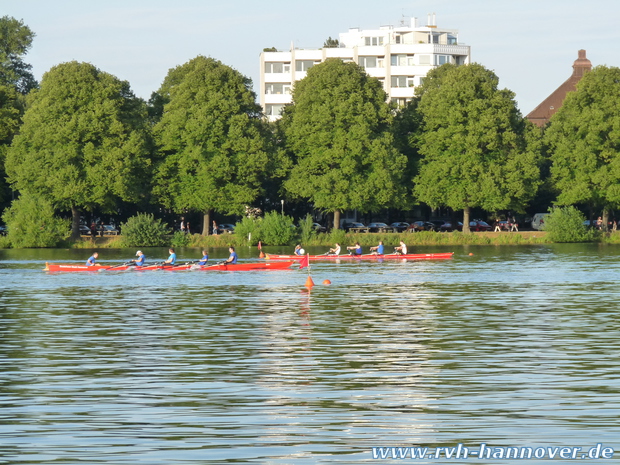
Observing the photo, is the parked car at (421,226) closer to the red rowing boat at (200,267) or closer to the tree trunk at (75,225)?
the tree trunk at (75,225)

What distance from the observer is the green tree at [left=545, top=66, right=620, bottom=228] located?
4469 inches

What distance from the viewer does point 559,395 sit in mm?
20984

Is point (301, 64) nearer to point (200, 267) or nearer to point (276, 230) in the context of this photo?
point (276, 230)

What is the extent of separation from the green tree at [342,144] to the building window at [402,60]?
80.9 metres

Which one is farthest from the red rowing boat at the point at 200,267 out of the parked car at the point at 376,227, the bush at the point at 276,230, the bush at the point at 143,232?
the parked car at the point at 376,227

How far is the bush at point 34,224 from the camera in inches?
3954

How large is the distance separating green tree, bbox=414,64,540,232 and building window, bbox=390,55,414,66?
7914 cm

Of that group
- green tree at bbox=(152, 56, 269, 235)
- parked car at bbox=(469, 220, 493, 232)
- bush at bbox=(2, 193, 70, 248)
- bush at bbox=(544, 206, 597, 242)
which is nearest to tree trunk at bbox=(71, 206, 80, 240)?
bush at bbox=(2, 193, 70, 248)

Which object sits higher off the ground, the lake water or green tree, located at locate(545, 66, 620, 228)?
green tree, located at locate(545, 66, 620, 228)

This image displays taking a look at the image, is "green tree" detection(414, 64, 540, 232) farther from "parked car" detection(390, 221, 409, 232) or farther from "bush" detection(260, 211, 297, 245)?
"parked car" detection(390, 221, 409, 232)

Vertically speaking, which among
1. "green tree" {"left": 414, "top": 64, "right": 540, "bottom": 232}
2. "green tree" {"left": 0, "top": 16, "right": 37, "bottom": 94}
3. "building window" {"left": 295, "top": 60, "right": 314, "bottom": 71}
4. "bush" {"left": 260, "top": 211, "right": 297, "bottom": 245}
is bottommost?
"bush" {"left": 260, "top": 211, "right": 297, "bottom": 245}

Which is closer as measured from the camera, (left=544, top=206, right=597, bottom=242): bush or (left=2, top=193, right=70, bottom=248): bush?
(left=2, top=193, right=70, bottom=248): bush

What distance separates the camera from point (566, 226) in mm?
108312

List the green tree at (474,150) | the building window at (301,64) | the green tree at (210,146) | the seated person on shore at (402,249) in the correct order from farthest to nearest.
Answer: the building window at (301,64), the green tree at (474,150), the green tree at (210,146), the seated person on shore at (402,249)
